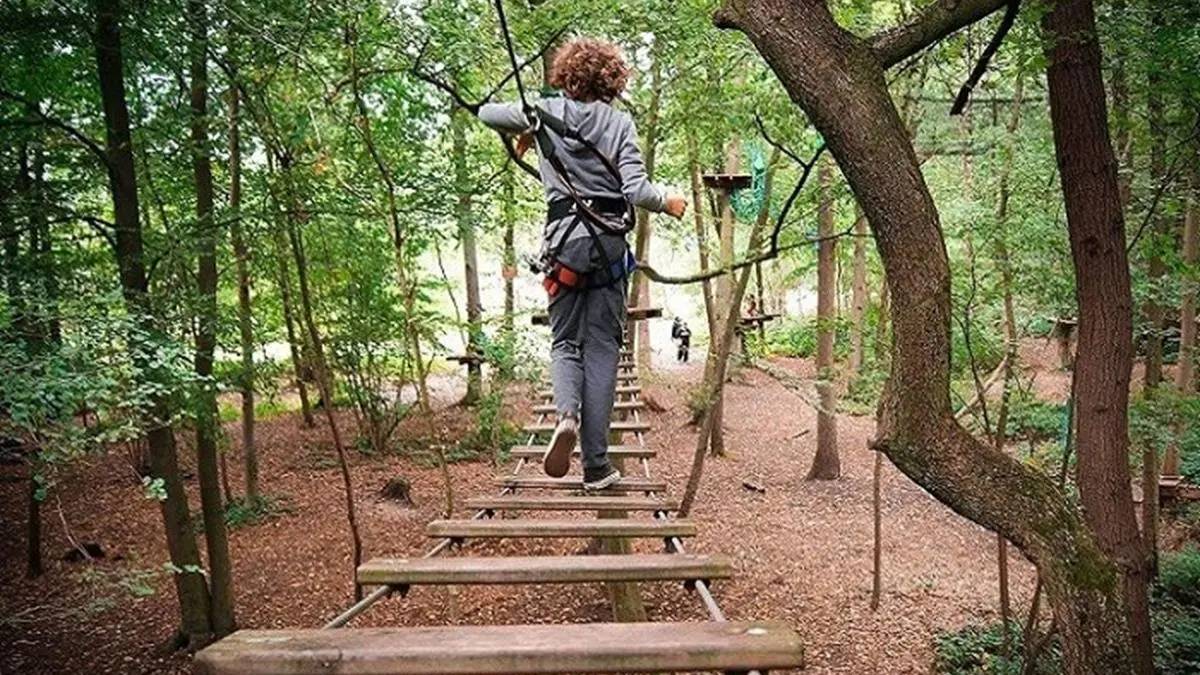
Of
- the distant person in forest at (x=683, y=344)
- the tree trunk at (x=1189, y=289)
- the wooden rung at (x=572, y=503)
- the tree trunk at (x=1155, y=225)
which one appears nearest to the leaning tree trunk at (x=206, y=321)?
the wooden rung at (x=572, y=503)

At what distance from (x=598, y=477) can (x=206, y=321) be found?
112 inches

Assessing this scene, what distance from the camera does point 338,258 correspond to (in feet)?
28.2

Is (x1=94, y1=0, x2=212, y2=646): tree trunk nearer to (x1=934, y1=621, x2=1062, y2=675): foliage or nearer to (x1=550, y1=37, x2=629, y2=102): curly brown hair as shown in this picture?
(x1=550, y1=37, x2=629, y2=102): curly brown hair

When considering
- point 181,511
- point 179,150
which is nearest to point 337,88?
point 179,150

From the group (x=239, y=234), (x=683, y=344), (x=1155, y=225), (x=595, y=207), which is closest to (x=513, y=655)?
(x=595, y=207)

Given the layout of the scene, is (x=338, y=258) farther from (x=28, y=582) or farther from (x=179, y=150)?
(x=28, y=582)

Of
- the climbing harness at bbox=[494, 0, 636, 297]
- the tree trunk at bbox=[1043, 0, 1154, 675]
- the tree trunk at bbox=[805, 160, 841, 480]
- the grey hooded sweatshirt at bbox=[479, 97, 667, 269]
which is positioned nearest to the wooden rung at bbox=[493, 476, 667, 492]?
the climbing harness at bbox=[494, 0, 636, 297]

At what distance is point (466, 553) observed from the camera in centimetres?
690

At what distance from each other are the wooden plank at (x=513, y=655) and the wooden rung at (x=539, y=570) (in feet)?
1.65

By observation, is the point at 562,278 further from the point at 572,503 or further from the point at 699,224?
the point at 699,224

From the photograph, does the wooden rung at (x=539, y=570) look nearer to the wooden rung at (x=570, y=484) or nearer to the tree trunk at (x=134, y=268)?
the wooden rung at (x=570, y=484)

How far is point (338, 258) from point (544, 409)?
457cm

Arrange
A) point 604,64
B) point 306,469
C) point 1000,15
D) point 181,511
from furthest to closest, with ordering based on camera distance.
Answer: point 306,469 → point 181,511 → point 1000,15 → point 604,64

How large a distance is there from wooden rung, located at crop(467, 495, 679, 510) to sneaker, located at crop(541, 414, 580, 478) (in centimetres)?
12
